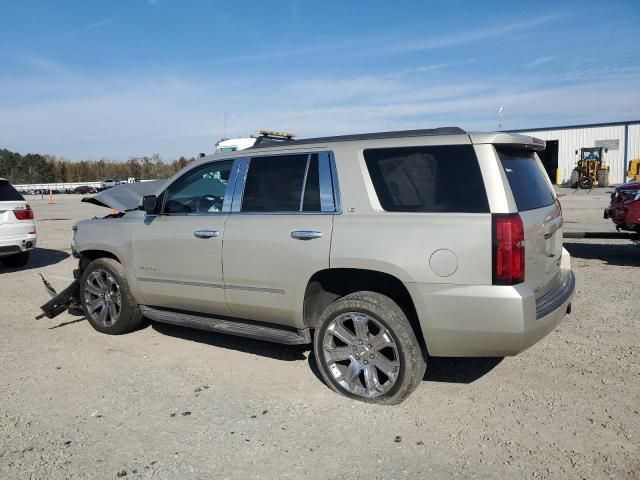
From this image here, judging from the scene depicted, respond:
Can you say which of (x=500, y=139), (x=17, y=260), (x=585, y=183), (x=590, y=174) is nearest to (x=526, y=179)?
(x=500, y=139)

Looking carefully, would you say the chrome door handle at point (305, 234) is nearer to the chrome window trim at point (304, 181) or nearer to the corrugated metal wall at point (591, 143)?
the chrome window trim at point (304, 181)

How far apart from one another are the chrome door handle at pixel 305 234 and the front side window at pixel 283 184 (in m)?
0.19

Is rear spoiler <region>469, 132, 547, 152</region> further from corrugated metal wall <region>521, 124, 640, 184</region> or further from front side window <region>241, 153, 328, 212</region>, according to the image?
corrugated metal wall <region>521, 124, 640, 184</region>

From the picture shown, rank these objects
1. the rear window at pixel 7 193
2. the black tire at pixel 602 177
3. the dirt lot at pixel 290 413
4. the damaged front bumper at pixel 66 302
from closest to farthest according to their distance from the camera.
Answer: the dirt lot at pixel 290 413
the damaged front bumper at pixel 66 302
the rear window at pixel 7 193
the black tire at pixel 602 177

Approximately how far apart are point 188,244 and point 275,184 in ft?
3.26

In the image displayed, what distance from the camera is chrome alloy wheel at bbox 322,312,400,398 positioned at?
3773mm

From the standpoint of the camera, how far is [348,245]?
12.5ft

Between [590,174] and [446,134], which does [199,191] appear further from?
[590,174]

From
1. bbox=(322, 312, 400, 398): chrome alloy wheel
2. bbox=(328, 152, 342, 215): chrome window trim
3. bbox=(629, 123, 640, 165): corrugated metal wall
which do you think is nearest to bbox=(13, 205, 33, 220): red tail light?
bbox=(328, 152, 342, 215): chrome window trim

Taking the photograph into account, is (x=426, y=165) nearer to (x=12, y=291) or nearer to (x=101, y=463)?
(x=101, y=463)

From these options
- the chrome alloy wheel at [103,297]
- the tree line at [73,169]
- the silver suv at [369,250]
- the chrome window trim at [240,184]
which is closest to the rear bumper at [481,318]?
the silver suv at [369,250]

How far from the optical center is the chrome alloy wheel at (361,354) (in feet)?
12.4

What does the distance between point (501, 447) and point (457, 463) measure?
1.11 feet

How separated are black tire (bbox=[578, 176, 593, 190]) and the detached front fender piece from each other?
118 feet
